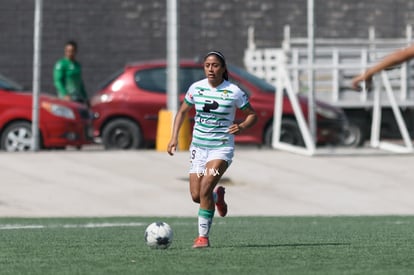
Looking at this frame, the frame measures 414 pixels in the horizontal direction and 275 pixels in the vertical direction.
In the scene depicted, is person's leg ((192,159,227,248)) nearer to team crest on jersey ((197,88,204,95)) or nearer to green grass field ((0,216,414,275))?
green grass field ((0,216,414,275))

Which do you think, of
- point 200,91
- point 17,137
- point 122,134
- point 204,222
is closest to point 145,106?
point 122,134

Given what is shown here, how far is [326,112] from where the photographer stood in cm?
2714

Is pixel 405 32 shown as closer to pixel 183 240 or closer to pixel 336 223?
pixel 336 223

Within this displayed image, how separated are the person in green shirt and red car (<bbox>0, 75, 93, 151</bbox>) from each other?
109 cm

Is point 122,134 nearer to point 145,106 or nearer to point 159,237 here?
point 145,106

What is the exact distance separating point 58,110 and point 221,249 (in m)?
13.2

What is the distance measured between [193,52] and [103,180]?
1394 cm

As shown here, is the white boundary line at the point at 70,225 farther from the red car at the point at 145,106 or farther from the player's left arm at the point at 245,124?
the red car at the point at 145,106

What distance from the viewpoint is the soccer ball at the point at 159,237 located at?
12.1 m

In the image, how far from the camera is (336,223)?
1709cm

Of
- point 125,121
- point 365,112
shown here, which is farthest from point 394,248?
point 365,112

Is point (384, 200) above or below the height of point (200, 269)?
below

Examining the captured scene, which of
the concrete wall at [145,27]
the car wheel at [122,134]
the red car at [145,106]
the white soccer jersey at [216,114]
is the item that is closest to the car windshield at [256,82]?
the red car at [145,106]

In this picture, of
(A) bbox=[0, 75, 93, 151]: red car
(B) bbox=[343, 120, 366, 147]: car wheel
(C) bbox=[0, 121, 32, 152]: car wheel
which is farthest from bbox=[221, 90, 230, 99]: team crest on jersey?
(B) bbox=[343, 120, 366, 147]: car wheel
